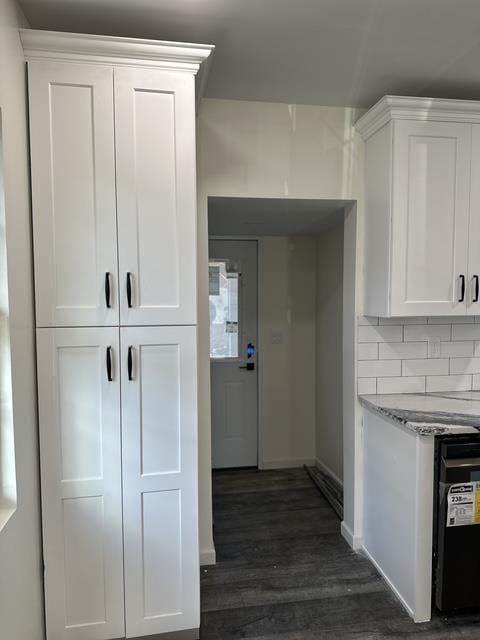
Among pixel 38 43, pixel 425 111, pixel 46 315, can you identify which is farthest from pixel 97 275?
pixel 425 111

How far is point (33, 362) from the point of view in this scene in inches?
63.9

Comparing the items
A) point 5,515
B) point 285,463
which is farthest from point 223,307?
point 5,515

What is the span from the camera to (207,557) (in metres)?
2.40

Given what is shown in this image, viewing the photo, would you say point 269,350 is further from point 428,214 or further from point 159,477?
point 159,477

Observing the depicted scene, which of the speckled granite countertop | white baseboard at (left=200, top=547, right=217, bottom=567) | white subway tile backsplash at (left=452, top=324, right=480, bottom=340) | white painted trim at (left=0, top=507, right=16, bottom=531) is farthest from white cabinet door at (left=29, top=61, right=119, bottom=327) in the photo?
white subway tile backsplash at (left=452, top=324, right=480, bottom=340)

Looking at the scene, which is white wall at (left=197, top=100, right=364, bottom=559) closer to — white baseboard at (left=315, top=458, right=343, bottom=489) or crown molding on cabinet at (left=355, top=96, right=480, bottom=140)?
crown molding on cabinet at (left=355, top=96, right=480, bottom=140)

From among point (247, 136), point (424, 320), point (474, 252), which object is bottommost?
point (424, 320)

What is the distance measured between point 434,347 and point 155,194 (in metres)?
1.88

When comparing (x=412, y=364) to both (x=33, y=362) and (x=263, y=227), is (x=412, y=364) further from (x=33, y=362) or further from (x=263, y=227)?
(x=33, y=362)

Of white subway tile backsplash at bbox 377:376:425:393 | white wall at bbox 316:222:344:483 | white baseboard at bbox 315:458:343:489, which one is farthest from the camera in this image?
white baseboard at bbox 315:458:343:489

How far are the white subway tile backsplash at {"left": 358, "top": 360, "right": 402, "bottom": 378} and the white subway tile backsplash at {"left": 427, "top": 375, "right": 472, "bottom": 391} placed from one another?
0.22 metres

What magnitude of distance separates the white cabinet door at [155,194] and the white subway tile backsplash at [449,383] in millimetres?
1652

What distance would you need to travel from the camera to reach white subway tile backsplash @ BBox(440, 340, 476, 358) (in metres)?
2.55

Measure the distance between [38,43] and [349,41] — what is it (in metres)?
1.26
